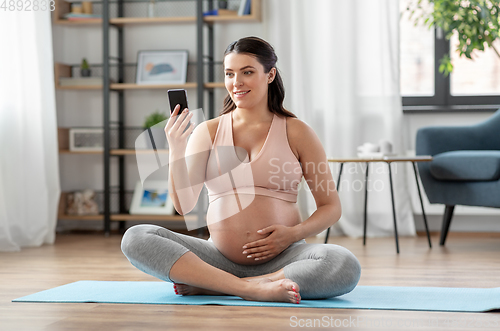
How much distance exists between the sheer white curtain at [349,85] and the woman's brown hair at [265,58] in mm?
1681

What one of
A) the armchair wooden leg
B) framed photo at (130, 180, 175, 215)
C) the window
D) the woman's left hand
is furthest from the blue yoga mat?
the window

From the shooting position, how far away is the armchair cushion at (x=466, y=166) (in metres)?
2.63

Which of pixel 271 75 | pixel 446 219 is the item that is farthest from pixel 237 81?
pixel 446 219

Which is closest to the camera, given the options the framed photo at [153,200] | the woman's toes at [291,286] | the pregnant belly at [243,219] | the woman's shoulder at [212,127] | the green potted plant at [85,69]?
the woman's toes at [291,286]

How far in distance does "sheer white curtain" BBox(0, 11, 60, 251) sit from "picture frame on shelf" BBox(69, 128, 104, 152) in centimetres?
38

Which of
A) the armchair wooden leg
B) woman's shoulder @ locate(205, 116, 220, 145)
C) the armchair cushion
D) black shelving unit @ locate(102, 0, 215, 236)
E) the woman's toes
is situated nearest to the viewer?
the woman's toes

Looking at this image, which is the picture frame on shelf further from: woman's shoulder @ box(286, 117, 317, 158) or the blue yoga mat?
woman's shoulder @ box(286, 117, 317, 158)

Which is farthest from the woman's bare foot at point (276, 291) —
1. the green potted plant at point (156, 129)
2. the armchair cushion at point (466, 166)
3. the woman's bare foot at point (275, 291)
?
the armchair cushion at point (466, 166)

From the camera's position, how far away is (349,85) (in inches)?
133

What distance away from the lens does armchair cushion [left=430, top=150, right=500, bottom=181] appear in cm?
263

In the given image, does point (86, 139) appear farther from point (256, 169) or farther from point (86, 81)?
point (256, 169)

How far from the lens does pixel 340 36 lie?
338 cm

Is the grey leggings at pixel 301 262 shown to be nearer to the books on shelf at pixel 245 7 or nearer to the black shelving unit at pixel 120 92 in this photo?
the black shelving unit at pixel 120 92

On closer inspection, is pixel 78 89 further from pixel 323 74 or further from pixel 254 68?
pixel 254 68
